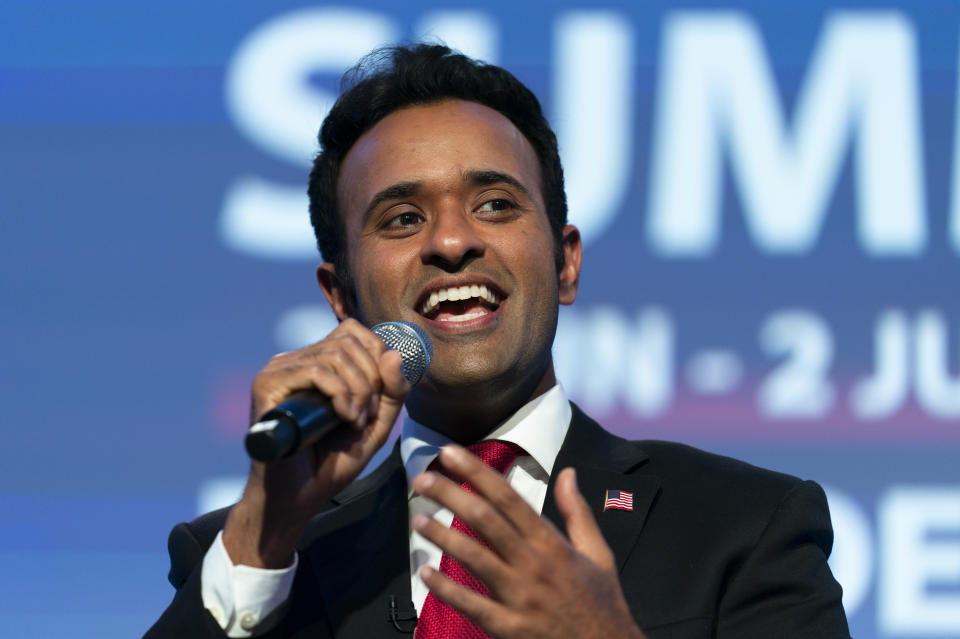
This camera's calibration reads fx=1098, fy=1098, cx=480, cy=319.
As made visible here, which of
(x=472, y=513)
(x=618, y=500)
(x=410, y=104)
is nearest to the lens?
A: (x=472, y=513)

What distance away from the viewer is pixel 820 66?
11.4 feet

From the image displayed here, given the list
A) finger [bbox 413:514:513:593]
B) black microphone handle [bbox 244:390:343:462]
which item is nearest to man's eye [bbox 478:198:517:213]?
black microphone handle [bbox 244:390:343:462]

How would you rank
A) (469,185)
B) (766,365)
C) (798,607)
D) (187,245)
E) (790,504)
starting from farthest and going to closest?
(187,245)
(766,365)
(469,185)
(790,504)
(798,607)

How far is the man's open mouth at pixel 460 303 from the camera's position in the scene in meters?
2.17

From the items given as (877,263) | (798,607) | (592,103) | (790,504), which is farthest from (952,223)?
(798,607)

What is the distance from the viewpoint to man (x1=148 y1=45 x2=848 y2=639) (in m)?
1.65

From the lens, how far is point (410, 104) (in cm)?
250

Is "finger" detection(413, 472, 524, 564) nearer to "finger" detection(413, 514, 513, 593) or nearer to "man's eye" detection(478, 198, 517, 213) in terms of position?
"finger" detection(413, 514, 513, 593)

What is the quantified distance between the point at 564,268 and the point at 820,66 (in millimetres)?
1398

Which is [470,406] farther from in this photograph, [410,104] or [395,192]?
[410,104]

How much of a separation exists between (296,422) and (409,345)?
18.2 inches

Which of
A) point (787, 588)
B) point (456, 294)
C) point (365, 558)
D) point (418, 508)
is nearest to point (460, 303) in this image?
point (456, 294)

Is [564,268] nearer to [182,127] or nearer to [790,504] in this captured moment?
[790,504]

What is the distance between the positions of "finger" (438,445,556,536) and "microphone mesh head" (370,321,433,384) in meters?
0.45
